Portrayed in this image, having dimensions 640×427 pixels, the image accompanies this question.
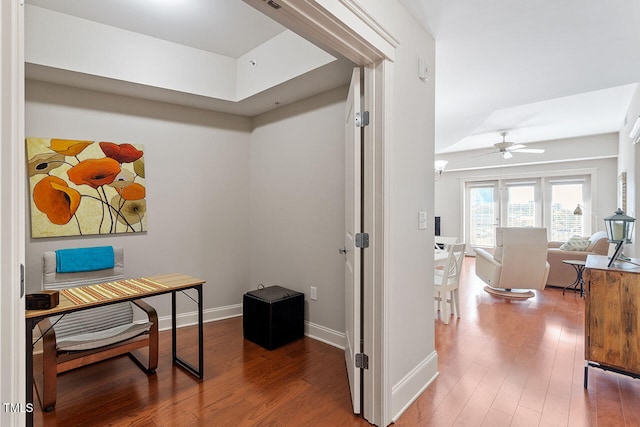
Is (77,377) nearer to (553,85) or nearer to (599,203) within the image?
(553,85)

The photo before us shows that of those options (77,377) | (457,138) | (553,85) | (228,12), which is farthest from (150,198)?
(457,138)

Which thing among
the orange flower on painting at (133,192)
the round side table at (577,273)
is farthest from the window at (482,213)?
the orange flower on painting at (133,192)

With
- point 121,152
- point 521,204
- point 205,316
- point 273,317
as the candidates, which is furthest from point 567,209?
point 121,152

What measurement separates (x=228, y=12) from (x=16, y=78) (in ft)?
6.74

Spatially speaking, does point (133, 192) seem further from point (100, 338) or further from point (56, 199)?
point (100, 338)

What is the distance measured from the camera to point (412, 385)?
6.86 ft

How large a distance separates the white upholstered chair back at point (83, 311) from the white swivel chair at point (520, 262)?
14.8 ft

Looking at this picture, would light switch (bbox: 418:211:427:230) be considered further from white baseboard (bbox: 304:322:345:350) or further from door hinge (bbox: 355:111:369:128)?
white baseboard (bbox: 304:322:345:350)

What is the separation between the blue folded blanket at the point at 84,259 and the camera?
251cm

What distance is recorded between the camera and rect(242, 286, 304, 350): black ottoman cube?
2852 mm

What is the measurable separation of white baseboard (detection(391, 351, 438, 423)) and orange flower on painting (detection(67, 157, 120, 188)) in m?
2.96

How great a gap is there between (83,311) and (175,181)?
4.70 ft

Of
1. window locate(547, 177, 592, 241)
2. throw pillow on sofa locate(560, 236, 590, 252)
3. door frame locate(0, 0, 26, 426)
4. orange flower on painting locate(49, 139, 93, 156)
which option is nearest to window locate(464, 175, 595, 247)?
window locate(547, 177, 592, 241)

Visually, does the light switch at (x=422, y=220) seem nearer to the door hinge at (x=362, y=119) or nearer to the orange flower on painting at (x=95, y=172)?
the door hinge at (x=362, y=119)
